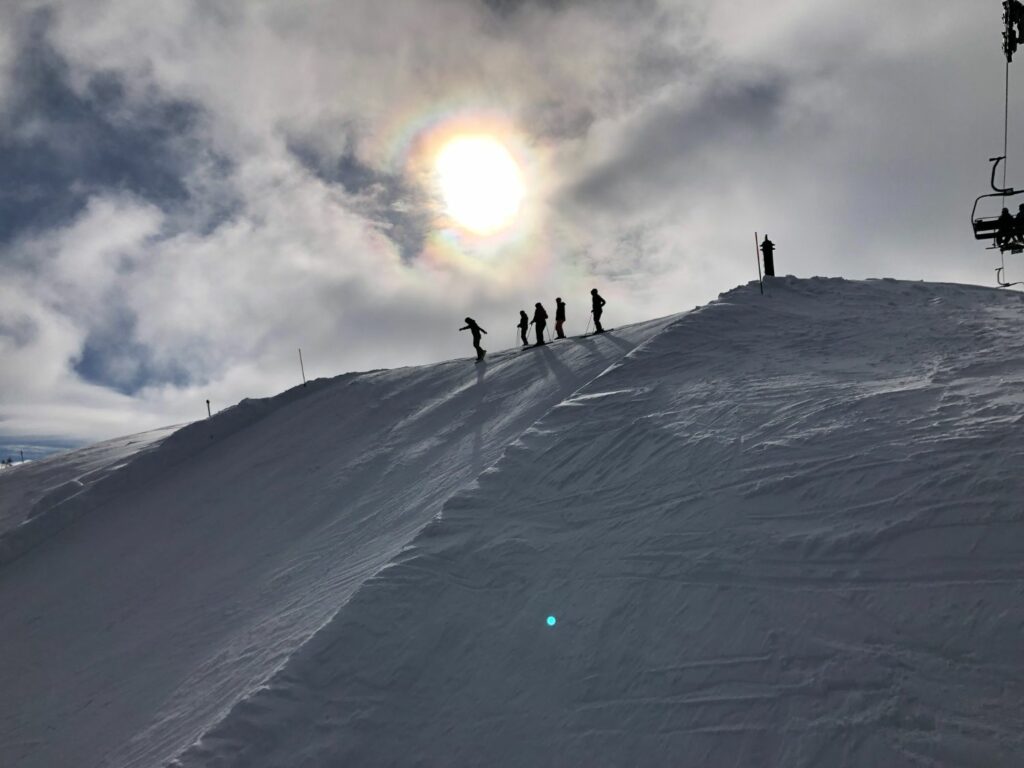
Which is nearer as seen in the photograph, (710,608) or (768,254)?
(710,608)

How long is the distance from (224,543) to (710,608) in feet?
36.8

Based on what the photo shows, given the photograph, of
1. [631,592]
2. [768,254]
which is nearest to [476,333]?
[768,254]

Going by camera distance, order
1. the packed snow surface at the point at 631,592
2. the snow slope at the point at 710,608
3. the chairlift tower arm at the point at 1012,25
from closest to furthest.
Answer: the snow slope at the point at 710,608 < the packed snow surface at the point at 631,592 < the chairlift tower arm at the point at 1012,25

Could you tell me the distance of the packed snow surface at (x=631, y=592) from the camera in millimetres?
5684

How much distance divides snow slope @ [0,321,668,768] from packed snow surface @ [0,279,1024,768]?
3.4 inches

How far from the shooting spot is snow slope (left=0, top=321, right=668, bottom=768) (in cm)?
925

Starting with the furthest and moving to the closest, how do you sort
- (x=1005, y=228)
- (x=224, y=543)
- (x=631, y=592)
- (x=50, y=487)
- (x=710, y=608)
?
(x=50, y=487), (x=1005, y=228), (x=224, y=543), (x=631, y=592), (x=710, y=608)

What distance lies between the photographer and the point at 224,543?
14352 millimetres

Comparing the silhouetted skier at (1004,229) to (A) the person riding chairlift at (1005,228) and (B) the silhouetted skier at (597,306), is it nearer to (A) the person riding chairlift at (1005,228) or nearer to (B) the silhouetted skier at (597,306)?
(A) the person riding chairlift at (1005,228)

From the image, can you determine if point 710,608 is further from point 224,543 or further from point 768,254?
point 768,254

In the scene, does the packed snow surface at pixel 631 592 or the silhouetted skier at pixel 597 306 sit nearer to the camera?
the packed snow surface at pixel 631 592

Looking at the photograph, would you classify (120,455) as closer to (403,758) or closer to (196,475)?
(196,475)

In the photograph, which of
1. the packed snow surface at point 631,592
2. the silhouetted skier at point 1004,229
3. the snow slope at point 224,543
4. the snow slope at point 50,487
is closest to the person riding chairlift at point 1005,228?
the silhouetted skier at point 1004,229

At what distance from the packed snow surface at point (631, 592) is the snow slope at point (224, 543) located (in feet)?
0.29
